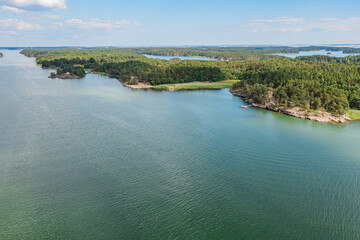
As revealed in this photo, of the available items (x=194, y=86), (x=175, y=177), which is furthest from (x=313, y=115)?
(x=194, y=86)

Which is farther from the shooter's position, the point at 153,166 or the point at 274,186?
the point at 153,166

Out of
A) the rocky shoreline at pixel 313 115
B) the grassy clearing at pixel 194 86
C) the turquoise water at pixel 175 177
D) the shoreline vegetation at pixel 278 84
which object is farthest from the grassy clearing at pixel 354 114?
the grassy clearing at pixel 194 86

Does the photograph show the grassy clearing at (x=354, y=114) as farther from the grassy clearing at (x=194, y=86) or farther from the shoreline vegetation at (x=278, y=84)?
the grassy clearing at (x=194, y=86)

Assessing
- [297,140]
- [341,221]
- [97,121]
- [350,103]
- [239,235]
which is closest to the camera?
[239,235]

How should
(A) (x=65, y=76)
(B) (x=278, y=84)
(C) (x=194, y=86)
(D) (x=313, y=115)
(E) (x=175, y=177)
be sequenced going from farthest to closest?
(A) (x=65, y=76)
(C) (x=194, y=86)
(B) (x=278, y=84)
(D) (x=313, y=115)
(E) (x=175, y=177)

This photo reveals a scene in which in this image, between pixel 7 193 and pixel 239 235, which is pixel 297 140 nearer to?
pixel 239 235

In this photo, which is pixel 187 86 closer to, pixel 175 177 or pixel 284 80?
pixel 284 80

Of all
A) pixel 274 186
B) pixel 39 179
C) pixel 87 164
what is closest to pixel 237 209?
→ pixel 274 186

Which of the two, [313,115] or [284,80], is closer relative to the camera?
[313,115]
